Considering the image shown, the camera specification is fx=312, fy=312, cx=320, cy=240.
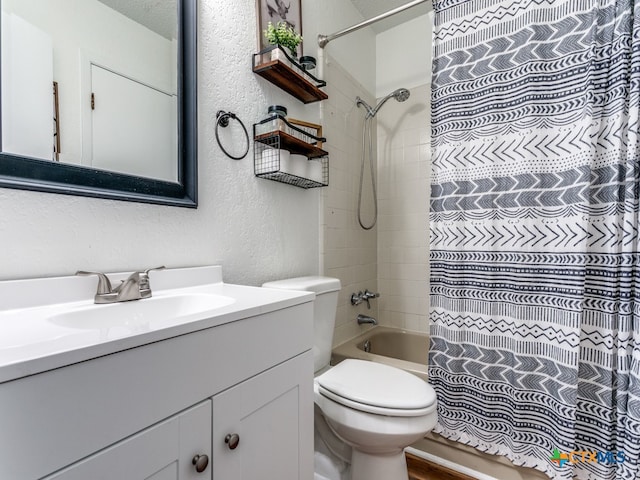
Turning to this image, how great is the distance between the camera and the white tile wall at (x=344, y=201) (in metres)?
1.85

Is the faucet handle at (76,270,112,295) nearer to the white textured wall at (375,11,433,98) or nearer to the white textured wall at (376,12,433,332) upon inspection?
the white textured wall at (376,12,433,332)

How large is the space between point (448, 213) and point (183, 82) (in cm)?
Answer: 120

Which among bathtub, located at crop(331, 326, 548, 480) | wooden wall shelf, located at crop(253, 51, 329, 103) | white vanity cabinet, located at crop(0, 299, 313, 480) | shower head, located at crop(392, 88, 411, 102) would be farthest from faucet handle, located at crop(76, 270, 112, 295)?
shower head, located at crop(392, 88, 411, 102)

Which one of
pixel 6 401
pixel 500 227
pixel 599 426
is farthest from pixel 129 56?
pixel 599 426

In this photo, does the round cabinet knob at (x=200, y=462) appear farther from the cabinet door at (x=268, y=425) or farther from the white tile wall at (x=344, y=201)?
the white tile wall at (x=344, y=201)

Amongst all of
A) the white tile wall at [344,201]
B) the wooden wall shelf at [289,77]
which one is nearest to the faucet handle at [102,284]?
the wooden wall shelf at [289,77]

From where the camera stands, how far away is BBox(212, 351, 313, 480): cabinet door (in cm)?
65

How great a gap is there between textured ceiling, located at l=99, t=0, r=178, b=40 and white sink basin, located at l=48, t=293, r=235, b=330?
0.84 m

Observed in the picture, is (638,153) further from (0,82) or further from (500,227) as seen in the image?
(0,82)

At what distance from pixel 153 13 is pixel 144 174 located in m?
0.52

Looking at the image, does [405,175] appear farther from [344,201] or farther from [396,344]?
[396,344]

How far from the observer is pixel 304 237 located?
1.63m

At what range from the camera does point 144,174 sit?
3.11ft

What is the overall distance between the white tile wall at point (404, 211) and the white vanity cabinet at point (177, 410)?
1536 millimetres
